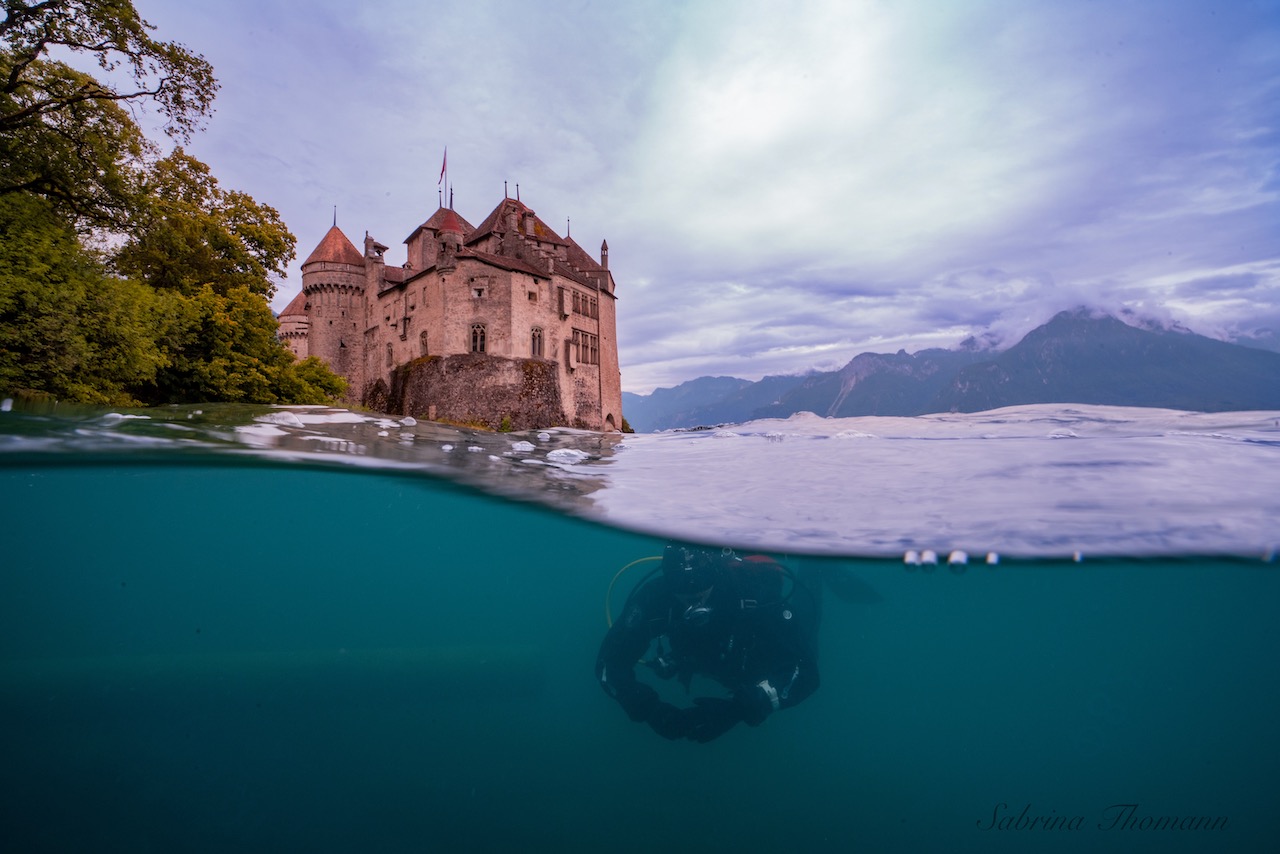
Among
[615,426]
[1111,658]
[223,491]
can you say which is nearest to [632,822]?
[223,491]

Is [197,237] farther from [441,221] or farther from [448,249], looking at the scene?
[441,221]

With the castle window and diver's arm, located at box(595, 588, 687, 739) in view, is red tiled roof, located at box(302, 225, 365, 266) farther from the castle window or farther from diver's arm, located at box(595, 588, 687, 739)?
diver's arm, located at box(595, 588, 687, 739)

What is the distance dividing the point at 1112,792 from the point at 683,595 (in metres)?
26.4

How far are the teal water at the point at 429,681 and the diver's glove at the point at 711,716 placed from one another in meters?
3.68

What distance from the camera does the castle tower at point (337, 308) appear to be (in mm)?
48969

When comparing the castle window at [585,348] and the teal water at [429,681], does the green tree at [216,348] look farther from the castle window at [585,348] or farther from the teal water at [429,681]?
the castle window at [585,348]

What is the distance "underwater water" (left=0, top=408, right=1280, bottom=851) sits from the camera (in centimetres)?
978

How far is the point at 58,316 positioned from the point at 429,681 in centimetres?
1294

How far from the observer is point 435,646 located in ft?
55.2

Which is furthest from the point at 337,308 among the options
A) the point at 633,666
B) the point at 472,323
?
the point at 633,666

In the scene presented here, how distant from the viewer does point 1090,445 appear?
9.30 m

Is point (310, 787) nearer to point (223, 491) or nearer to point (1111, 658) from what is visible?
point (223, 491)

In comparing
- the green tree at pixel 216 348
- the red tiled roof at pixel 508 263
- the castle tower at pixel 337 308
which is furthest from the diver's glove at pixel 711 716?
the castle tower at pixel 337 308

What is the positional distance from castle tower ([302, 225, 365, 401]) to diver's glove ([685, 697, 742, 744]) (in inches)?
1906
